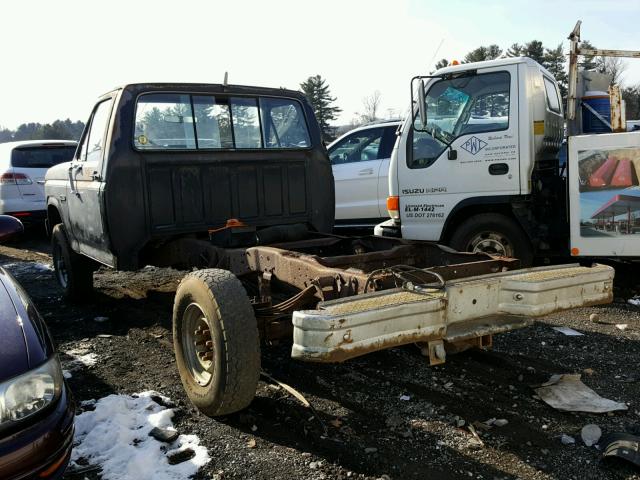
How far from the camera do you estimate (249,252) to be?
4.08m

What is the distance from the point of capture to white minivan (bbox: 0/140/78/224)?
10.6 m

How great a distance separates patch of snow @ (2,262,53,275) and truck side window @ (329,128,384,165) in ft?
15.9

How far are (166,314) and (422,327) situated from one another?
360 cm

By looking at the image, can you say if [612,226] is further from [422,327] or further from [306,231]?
[422,327]

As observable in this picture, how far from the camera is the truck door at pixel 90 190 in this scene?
4.74 m

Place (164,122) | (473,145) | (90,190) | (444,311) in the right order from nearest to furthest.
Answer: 1. (444,311)
2. (164,122)
3. (90,190)
4. (473,145)

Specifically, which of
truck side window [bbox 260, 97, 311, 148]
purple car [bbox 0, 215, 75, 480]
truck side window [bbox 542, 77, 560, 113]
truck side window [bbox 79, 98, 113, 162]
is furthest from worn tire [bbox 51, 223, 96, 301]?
truck side window [bbox 542, 77, 560, 113]

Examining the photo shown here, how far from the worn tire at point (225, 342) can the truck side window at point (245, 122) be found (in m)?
2.02

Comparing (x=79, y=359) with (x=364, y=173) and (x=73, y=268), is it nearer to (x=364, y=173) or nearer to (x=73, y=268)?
(x=73, y=268)

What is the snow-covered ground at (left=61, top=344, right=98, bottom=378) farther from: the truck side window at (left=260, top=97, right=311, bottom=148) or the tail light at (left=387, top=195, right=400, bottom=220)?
the tail light at (left=387, top=195, right=400, bottom=220)

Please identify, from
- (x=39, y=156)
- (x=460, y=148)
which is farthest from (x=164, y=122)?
(x=39, y=156)

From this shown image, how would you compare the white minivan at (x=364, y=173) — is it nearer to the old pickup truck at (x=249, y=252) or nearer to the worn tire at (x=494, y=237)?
the worn tire at (x=494, y=237)

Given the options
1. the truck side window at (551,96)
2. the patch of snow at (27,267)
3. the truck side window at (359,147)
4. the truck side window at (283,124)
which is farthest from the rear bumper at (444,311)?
the patch of snow at (27,267)

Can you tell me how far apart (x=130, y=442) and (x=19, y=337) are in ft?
3.40
